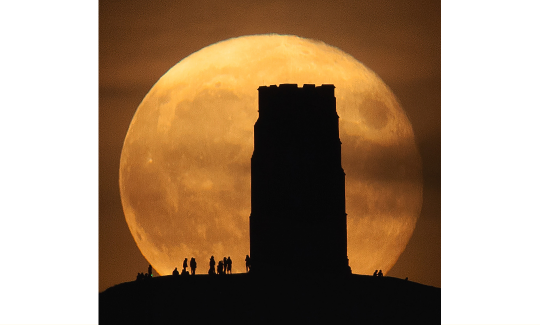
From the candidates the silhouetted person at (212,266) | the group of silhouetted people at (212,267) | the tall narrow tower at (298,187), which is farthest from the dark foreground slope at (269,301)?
the tall narrow tower at (298,187)

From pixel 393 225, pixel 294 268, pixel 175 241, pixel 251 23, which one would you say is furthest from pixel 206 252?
pixel 251 23

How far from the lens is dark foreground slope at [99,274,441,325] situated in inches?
1326

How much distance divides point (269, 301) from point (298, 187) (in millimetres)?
5508

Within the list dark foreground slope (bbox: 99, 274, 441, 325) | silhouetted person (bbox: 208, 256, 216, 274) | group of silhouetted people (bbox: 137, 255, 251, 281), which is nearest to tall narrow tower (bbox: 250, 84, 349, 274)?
dark foreground slope (bbox: 99, 274, 441, 325)

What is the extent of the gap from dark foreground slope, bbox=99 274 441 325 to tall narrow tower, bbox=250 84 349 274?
1224mm

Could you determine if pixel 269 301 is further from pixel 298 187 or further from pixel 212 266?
pixel 298 187

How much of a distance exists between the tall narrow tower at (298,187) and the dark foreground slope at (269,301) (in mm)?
1224

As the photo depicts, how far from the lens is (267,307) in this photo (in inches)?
1366

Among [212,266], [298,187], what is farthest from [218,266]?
[298,187]

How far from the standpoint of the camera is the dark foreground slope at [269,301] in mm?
33688

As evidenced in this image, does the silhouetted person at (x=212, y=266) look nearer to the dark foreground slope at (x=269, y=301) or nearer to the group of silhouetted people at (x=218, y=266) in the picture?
the group of silhouetted people at (x=218, y=266)

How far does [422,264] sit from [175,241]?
12.0 meters

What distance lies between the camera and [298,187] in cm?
3828

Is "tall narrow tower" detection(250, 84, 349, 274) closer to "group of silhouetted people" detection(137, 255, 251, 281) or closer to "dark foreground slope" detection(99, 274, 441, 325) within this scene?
"dark foreground slope" detection(99, 274, 441, 325)
